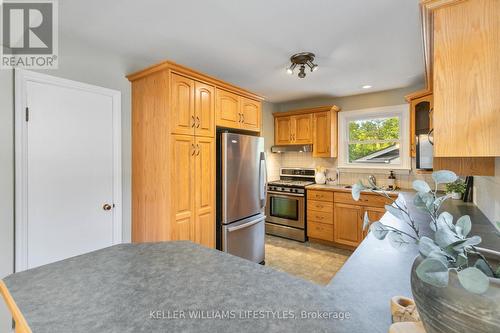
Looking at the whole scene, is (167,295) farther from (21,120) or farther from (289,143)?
(289,143)

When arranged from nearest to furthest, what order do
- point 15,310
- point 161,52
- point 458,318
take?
point 458,318 < point 15,310 < point 161,52

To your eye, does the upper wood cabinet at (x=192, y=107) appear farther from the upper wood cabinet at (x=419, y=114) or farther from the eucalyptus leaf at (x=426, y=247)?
the upper wood cabinet at (x=419, y=114)

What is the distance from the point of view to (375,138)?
4039mm

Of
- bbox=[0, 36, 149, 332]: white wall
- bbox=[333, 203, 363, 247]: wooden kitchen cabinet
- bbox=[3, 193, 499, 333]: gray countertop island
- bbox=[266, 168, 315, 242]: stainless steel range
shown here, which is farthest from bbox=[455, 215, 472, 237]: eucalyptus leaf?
bbox=[266, 168, 315, 242]: stainless steel range

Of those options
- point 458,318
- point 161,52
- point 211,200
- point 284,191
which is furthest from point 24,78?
point 284,191

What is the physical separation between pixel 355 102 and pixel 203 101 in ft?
9.23

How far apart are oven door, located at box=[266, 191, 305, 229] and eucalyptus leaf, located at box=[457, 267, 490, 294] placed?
12.1 feet

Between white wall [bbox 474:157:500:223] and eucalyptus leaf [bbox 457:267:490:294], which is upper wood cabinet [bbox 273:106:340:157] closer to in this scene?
white wall [bbox 474:157:500:223]

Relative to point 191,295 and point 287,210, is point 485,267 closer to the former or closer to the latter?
point 191,295

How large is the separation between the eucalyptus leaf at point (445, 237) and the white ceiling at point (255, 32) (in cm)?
173

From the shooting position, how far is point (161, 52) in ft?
7.84

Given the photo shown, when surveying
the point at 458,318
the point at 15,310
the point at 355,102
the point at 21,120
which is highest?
the point at 355,102

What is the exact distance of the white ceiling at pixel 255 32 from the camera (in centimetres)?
169

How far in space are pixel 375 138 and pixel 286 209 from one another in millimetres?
1926
